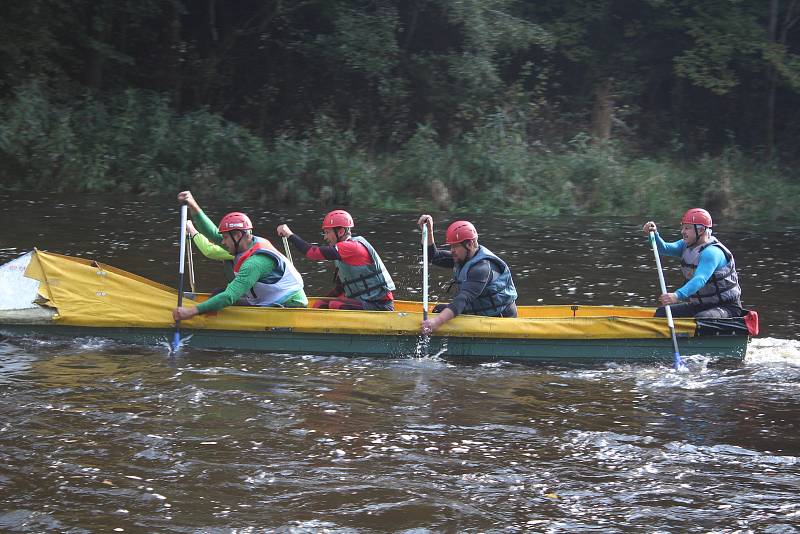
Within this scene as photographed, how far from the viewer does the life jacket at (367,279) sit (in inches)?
380

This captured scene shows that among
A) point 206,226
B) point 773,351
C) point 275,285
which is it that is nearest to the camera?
point 275,285

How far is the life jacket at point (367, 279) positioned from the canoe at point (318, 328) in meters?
0.46

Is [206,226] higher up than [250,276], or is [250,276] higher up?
[206,226]

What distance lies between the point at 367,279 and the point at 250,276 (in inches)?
46.9

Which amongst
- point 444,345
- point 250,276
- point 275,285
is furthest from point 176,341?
point 444,345

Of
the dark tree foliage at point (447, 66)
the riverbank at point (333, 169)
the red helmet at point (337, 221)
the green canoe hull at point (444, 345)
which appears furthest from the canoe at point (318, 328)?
the dark tree foliage at point (447, 66)

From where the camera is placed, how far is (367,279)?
970 cm

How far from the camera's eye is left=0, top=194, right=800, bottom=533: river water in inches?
235

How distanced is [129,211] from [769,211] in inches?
553

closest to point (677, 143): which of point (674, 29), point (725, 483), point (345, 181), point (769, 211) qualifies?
point (674, 29)

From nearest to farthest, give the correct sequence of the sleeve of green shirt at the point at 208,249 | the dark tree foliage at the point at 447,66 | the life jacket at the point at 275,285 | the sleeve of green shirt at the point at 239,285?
the sleeve of green shirt at the point at 239,285
the life jacket at the point at 275,285
the sleeve of green shirt at the point at 208,249
the dark tree foliage at the point at 447,66

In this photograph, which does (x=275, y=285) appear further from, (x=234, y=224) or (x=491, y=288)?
(x=491, y=288)

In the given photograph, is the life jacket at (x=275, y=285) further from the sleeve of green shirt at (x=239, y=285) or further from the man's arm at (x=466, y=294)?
the man's arm at (x=466, y=294)

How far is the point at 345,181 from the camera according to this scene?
21281 mm
